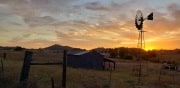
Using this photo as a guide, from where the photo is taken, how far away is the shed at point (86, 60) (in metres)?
67.5

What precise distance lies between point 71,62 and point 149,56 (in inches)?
3051

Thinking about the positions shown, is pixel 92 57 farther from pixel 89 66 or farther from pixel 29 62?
pixel 29 62

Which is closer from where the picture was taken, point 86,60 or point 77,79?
point 77,79

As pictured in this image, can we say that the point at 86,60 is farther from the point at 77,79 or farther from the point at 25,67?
the point at 25,67

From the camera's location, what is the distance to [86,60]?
222 ft

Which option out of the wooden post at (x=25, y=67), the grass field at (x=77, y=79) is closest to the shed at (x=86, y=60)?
the grass field at (x=77, y=79)

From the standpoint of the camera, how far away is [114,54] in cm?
13938

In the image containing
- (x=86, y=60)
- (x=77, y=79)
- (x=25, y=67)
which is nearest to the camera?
(x=25, y=67)

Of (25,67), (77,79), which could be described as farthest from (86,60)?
(25,67)

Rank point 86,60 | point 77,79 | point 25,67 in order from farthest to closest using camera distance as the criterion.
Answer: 1. point 86,60
2. point 77,79
3. point 25,67

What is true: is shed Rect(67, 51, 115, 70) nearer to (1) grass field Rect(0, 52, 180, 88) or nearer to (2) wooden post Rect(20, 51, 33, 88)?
(1) grass field Rect(0, 52, 180, 88)

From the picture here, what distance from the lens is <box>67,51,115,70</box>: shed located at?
67.5m

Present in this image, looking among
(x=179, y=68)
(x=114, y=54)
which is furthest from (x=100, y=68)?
(x=114, y=54)

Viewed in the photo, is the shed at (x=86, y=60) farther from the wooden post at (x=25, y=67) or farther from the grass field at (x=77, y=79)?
the wooden post at (x=25, y=67)
